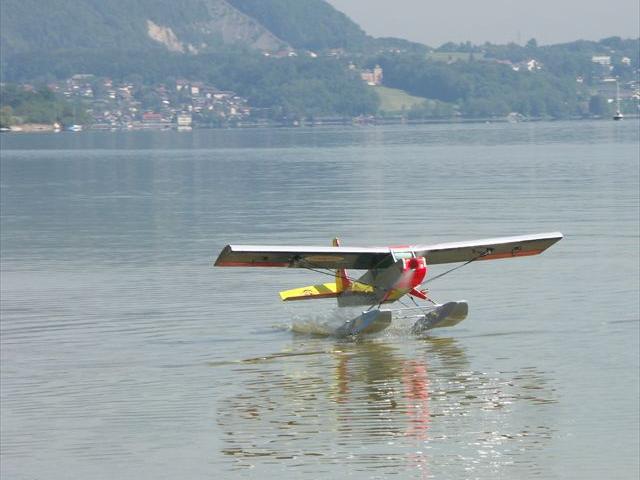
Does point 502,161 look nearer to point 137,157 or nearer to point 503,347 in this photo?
point 137,157

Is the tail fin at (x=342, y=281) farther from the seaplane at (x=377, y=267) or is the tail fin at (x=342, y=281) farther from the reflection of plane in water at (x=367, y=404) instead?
the reflection of plane in water at (x=367, y=404)

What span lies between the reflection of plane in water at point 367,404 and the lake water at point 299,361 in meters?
0.04

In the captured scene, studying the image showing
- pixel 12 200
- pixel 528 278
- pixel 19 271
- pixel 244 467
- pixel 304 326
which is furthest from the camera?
pixel 12 200

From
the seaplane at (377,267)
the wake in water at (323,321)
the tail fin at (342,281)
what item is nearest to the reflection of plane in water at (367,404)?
the seaplane at (377,267)

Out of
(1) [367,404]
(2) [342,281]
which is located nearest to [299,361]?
(2) [342,281]

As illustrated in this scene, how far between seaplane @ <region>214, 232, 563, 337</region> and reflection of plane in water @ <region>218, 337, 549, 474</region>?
0.57m

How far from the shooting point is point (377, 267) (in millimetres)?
23312

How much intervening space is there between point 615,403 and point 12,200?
144 feet

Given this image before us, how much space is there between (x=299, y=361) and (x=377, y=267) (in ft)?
7.58

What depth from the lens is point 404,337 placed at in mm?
23406

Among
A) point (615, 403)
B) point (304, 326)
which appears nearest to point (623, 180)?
point (304, 326)

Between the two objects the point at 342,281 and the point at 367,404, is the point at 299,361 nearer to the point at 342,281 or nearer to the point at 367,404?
the point at 342,281

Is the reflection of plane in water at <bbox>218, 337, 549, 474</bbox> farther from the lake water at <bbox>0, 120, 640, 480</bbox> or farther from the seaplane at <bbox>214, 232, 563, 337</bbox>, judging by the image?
the seaplane at <bbox>214, 232, 563, 337</bbox>

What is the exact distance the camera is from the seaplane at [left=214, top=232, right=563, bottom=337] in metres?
22.6
